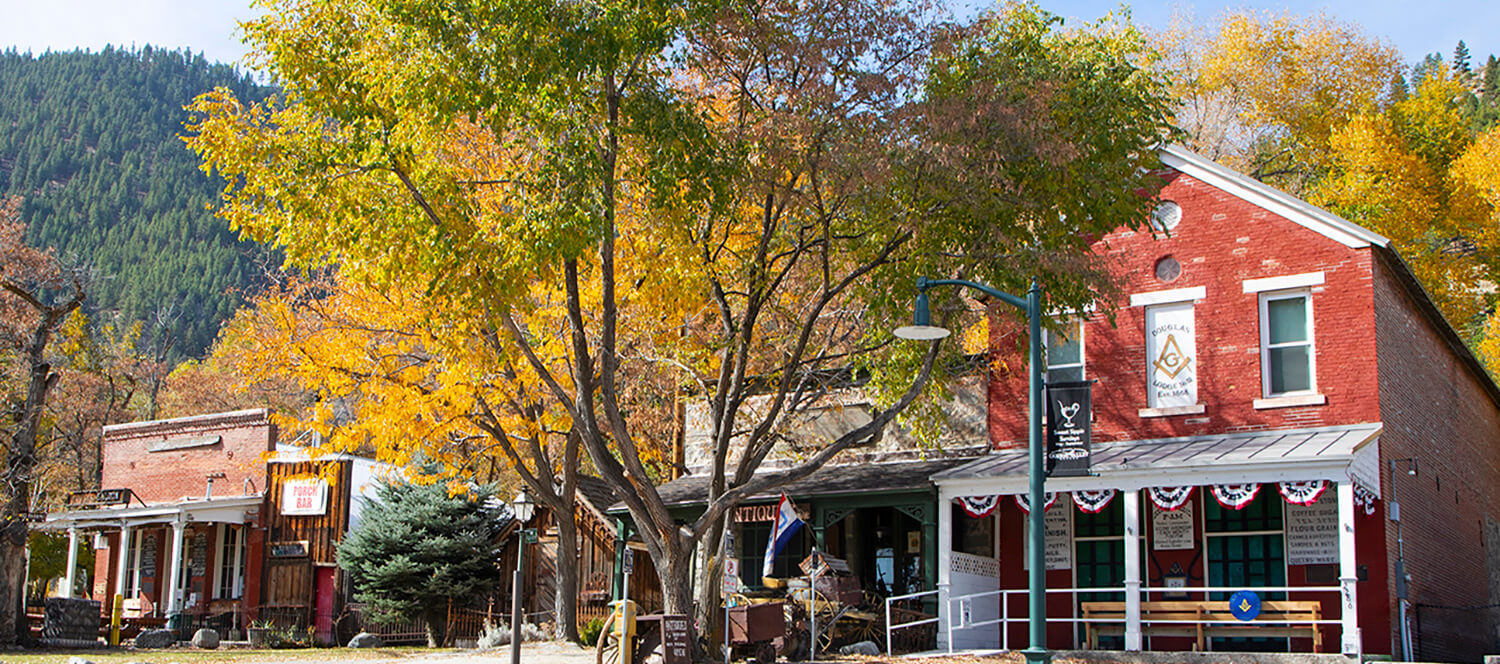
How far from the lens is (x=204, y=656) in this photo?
23906 mm

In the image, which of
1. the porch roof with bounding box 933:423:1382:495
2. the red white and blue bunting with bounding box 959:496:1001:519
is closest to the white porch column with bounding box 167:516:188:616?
the red white and blue bunting with bounding box 959:496:1001:519

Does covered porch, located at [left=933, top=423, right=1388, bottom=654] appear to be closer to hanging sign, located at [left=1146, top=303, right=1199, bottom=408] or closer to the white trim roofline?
hanging sign, located at [left=1146, top=303, right=1199, bottom=408]

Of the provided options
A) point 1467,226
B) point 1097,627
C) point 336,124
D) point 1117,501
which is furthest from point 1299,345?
point 1467,226

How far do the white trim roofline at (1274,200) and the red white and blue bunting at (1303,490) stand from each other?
177 inches

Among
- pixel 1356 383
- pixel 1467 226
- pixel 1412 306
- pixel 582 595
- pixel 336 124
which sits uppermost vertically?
pixel 1467 226

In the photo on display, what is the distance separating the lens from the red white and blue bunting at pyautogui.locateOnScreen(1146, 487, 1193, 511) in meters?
18.6

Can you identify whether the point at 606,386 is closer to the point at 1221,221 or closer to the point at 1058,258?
the point at 1058,258

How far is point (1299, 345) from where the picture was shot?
20.3m

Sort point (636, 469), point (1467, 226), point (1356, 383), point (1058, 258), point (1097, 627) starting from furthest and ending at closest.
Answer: point (1467, 226), point (1097, 627), point (1356, 383), point (636, 469), point (1058, 258)

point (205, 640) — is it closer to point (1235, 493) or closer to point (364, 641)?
point (364, 641)

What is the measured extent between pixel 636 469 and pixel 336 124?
6.29m

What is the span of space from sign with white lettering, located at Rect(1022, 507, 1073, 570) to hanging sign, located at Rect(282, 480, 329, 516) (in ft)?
63.0

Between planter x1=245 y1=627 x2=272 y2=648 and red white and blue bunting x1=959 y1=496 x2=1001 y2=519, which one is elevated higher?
red white and blue bunting x1=959 y1=496 x2=1001 y2=519

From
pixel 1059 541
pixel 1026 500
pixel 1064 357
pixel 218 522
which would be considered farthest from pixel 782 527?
pixel 218 522
